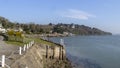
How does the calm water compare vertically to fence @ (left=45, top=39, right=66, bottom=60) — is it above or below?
below

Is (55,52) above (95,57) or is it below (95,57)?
above

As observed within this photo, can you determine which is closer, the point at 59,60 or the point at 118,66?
the point at 59,60

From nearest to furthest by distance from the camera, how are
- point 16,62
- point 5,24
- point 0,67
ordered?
point 0,67, point 16,62, point 5,24

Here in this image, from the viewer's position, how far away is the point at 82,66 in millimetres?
46719

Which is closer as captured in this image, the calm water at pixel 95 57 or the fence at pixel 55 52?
the fence at pixel 55 52

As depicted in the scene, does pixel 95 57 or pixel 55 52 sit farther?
pixel 95 57

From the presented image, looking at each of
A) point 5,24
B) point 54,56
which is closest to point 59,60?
point 54,56

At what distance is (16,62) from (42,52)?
2210 centimetres

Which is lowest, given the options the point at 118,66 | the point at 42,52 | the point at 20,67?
the point at 118,66

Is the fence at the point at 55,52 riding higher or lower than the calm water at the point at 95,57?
higher

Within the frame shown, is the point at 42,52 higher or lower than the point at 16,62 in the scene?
lower

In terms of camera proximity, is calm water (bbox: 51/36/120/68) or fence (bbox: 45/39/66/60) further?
calm water (bbox: 51/36/120/68)

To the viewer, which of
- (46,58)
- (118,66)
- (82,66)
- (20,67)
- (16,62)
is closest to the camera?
(20,67)

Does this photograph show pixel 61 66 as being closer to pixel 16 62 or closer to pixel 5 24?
pixel 16 62
